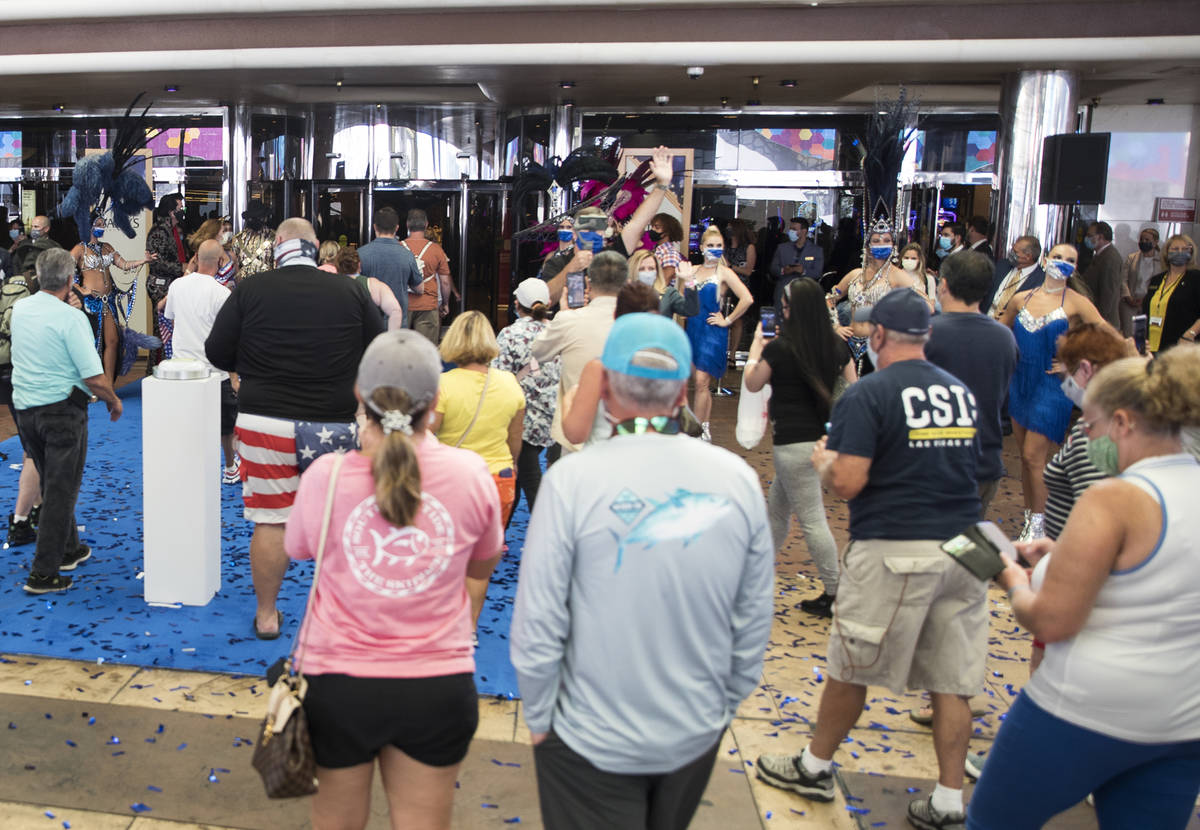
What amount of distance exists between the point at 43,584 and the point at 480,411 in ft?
8.06

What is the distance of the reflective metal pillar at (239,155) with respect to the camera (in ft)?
44.7

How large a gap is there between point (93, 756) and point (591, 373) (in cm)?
211

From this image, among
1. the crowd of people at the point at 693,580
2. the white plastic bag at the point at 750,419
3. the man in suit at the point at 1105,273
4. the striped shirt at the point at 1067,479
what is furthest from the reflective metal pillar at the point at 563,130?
the striped shirt at the point at 1067,479

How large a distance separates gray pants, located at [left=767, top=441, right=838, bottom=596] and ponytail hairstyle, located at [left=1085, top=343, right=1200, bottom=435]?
2391mm

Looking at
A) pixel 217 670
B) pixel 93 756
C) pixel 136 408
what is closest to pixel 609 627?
pixel 93 756

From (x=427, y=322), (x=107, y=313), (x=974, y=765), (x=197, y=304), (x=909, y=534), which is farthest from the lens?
(x=427, y=322)

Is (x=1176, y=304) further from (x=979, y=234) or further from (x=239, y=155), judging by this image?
(x=239, y=155)

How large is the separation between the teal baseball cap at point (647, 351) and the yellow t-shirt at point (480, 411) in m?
2.08

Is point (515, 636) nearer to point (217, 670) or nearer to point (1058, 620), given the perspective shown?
point (1058, 620)

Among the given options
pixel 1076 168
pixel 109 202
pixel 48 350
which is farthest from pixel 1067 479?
pixel 109 202

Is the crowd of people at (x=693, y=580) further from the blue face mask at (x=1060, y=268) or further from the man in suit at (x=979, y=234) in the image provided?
the man in suit at (x=979, y=234)

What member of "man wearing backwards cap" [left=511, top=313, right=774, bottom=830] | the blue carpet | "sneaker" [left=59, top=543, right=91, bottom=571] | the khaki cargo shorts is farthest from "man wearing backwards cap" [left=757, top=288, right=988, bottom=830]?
"sneaker" [left=59, top=543, right=91, bottom=571]

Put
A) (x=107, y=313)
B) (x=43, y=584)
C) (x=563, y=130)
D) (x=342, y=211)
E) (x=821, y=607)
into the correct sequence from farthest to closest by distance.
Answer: (x=342, y=211), (x=563, y=130), (x=107, y=313), (x=821, y=607), (x=43, y=584)

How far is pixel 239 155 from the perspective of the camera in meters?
13.7
